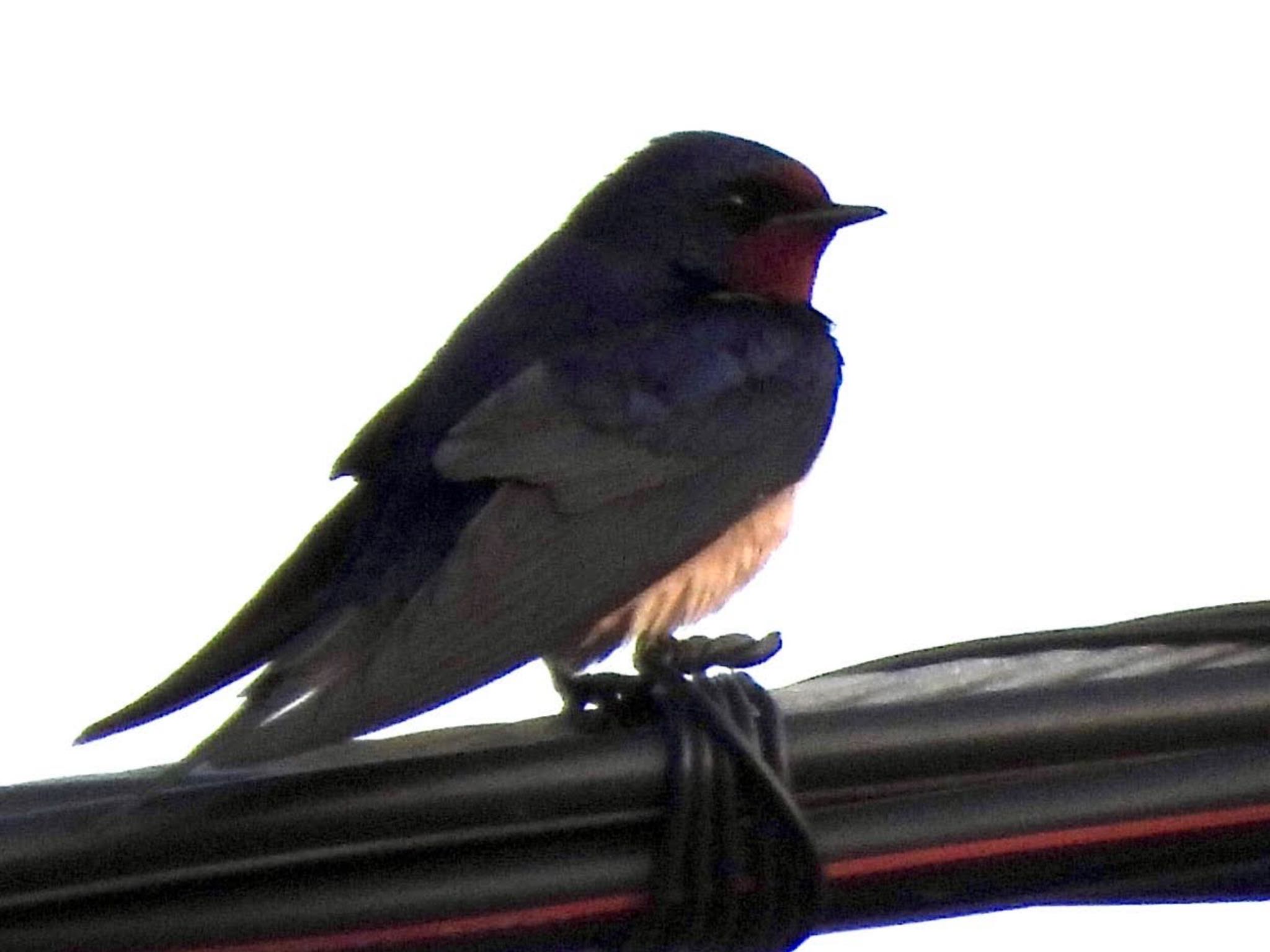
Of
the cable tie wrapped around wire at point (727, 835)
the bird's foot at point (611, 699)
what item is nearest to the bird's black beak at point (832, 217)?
the bird's foot at point (611, 699)

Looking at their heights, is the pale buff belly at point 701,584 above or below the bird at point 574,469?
below

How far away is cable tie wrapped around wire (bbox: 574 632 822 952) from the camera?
56.8 inches

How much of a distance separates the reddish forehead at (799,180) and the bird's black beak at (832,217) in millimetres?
18

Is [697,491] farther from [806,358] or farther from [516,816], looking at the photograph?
[516,816]

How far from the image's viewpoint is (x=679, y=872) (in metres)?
1.44

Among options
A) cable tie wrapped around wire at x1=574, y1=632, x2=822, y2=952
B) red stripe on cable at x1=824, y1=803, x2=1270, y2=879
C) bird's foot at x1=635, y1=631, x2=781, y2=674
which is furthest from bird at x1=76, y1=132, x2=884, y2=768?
red stripe on cable at x1=824, y1=803, x2=1270, y2=879

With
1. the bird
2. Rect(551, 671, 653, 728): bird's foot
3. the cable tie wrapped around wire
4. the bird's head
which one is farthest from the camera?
the bird's head

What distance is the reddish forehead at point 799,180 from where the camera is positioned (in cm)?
280

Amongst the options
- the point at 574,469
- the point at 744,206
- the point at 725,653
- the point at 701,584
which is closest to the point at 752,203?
the point at 744,206

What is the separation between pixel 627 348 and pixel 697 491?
0.17m

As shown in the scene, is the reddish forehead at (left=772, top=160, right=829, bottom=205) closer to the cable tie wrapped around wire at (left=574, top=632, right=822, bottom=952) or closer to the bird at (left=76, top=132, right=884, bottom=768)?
the bird at (left=76, top=132, right=884, bottom=768)

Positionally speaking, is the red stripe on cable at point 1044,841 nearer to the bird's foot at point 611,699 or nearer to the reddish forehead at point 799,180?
the bird's foot at point 611,699

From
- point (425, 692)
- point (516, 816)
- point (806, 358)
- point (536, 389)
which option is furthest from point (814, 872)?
point (806, 358)

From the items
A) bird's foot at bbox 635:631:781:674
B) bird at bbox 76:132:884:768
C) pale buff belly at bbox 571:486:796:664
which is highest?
bird at bbox 76:132:884:768
